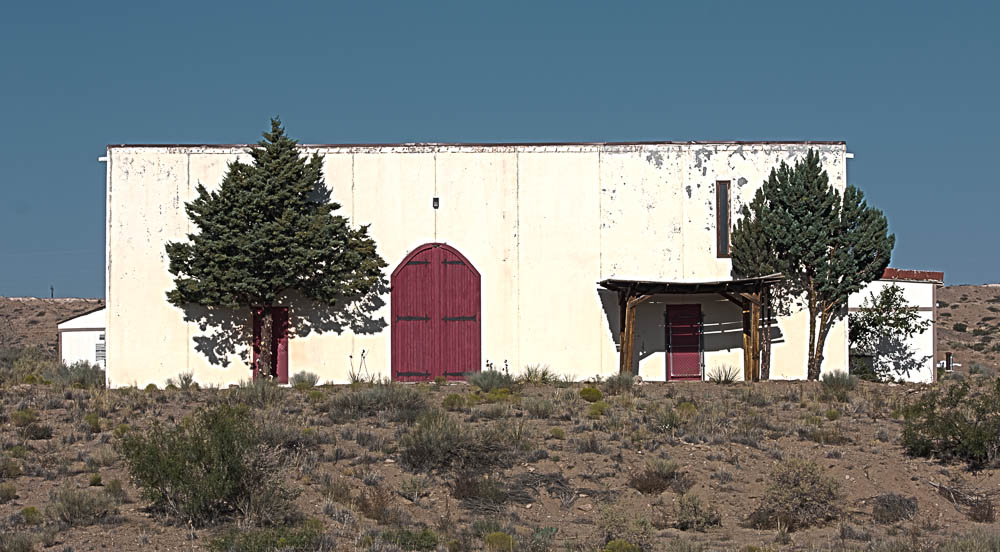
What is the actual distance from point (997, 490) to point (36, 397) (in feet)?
62.6

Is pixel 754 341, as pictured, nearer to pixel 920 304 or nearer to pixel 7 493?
pixel 920 304

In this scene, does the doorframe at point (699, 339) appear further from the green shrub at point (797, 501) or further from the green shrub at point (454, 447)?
the green shrub at point (797, 501)

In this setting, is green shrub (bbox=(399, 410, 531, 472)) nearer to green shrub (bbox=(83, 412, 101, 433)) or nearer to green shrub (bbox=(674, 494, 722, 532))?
green shrub (bbox=(674, 494, 722, 532))

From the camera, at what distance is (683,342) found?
2983 cm

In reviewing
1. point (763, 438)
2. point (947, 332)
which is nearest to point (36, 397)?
point (763, 438)

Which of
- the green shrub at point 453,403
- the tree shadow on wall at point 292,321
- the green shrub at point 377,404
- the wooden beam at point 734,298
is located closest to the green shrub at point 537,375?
the tree shadow on wall at point 292,321

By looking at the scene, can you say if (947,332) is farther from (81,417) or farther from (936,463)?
(81,417)

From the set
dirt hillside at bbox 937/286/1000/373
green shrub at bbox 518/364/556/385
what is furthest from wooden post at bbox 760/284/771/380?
dirt hillside at bbox 937/286/1000/373

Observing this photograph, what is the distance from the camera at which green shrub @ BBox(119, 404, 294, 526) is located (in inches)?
593

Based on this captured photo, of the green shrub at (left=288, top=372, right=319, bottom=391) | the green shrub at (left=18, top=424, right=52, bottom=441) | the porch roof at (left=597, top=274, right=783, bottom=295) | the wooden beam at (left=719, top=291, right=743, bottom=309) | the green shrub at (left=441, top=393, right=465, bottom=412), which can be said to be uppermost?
the porch roof at (left=597, top=274, right=783, bottom=295)

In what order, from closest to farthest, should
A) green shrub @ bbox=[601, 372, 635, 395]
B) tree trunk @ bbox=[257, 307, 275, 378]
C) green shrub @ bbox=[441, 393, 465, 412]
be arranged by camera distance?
1. green shrub @ bbox=[441, 393, 465, 412]
2. green shrub @ bbox=[601, 372, 635, 395]
3. tree trunk @ bbox=[257, 307, 275, 378]

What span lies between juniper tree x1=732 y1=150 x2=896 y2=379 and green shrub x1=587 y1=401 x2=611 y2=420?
7.89 metres

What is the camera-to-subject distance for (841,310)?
29.7 m

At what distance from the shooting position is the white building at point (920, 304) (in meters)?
36.3
